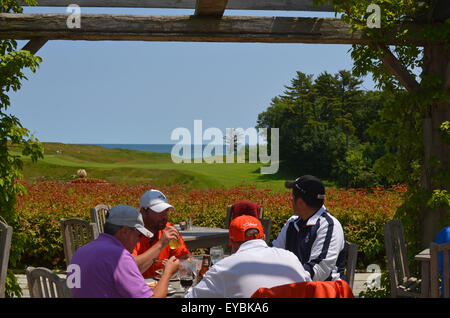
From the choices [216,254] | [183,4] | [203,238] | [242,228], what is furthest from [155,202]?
[183,4]

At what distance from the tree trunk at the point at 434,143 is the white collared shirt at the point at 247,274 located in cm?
334

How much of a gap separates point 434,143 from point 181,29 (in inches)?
109

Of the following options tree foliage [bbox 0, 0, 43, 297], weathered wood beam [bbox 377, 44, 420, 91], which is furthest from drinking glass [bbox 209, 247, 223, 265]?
weathered wood beam [bbox 377, 44, 420, 91]

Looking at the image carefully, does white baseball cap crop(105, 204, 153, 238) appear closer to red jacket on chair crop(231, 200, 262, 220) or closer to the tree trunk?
red jacket on chair crop(231, 200, 262, 220)

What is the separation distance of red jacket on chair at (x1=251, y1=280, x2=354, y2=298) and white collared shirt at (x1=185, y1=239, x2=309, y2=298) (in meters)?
0.30

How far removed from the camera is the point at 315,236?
3.29 metres

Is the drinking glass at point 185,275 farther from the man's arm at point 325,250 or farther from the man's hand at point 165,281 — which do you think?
the man's arm at point 325,250

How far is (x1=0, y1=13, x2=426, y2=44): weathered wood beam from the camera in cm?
484

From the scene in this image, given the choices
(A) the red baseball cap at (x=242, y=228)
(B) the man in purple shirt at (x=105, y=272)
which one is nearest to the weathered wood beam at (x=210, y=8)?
(A) the red baseball cap at (x=242, y=228)

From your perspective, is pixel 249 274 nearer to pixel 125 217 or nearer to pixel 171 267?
pixel 171 267

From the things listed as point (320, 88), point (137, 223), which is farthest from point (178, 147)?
point (137, 223)

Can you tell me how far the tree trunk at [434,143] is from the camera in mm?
5199

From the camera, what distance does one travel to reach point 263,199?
26.7 feet

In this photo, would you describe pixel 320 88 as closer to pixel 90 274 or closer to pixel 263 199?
pixel 263 199
